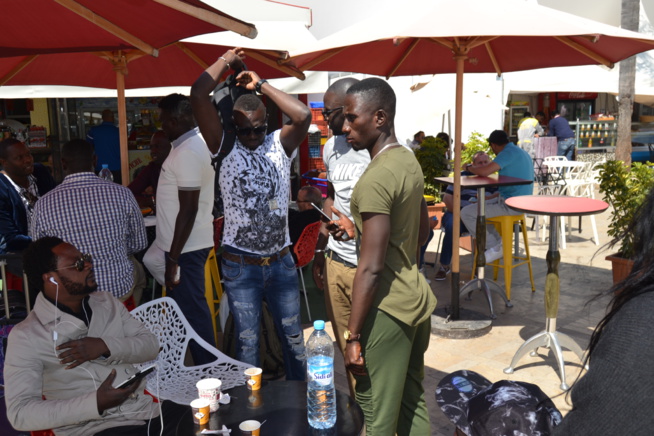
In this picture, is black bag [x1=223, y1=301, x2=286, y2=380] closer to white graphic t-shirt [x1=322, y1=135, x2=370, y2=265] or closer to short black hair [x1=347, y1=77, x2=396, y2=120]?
white graphic t-shirt [x1=322, y1=135, x2=370, y2=265]

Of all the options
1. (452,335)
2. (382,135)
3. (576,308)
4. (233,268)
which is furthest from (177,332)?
(576,308)

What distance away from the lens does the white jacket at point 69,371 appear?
2354 millimetres

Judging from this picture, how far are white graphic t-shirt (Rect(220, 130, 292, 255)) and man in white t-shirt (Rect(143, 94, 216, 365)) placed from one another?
17.5 inches

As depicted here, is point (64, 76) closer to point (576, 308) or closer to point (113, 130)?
point (113, 130)

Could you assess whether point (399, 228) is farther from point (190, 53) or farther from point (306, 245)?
point (190, 53)

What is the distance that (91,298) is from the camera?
9.23 ft

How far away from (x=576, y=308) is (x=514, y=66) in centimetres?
266

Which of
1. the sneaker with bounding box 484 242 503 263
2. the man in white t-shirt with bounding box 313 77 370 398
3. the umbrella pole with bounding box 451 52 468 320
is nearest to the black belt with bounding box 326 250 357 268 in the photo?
the man in white t-shirt with bounding box 313 77 370 398

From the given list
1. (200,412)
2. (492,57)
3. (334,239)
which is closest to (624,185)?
(492,57)

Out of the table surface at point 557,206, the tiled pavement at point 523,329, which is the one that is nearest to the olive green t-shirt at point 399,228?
the tiled pavement at point 523,329

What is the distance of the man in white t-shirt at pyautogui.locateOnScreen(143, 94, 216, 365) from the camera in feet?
12.2

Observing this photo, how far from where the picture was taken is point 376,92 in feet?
8.80

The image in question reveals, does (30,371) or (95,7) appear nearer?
(30,371)

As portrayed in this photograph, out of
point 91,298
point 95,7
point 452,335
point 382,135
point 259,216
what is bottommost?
point 452,335
